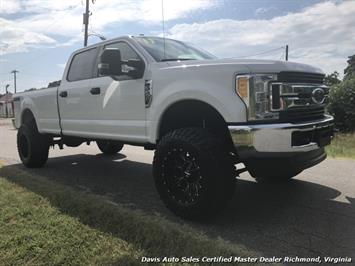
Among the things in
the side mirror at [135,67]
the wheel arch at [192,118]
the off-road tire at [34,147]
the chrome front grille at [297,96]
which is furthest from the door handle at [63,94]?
the chrome front grille at [297,96]

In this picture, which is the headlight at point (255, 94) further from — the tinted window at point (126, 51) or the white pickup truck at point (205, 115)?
the tinted window at point (126, 51)

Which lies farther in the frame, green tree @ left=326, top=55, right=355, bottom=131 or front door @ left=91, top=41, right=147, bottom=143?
green tree @ left=326, top=55, right=355, bottom=131

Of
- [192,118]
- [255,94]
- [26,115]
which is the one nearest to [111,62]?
[192,118]

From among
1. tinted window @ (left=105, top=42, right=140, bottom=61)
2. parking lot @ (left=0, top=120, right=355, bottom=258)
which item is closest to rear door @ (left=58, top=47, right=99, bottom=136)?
tinted window @ (left=105, top=42, right=140, bottom=61)

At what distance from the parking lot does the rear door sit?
0.82 m

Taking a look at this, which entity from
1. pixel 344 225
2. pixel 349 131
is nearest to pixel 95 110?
pixel 344 225

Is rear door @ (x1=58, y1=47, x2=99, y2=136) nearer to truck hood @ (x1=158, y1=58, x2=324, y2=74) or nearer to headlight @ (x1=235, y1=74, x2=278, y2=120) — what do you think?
truck hood @ (x1=158, y1=58, x2=324, y2=74)

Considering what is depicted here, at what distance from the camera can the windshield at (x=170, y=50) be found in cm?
489

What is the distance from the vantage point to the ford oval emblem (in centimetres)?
414

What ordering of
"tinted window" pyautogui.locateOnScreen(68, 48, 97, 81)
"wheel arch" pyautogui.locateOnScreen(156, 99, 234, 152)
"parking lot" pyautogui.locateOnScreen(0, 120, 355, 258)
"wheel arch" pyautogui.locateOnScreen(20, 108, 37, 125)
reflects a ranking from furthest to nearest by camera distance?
"wheel arch" pyautogui.locateOnScreen(20, 108, 37, 125), "tinted window" pyautogui.locateOnScreen(68, 48, 97, 81), "wheel arch" pyautogui.locateOnScreen(156, 99, 234, 152), "parking lot" pyautogui.locateOnScreen(0, 120, 355, 258)

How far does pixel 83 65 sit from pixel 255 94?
3444 mm

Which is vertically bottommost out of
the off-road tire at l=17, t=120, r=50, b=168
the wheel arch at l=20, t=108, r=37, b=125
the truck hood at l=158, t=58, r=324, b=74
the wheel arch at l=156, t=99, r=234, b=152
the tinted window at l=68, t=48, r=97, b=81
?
the off-road tire at l=17, t=120, r=50, b=168

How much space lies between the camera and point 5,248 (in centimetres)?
351

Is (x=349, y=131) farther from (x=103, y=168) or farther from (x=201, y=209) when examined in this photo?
(x=201, y=209)
